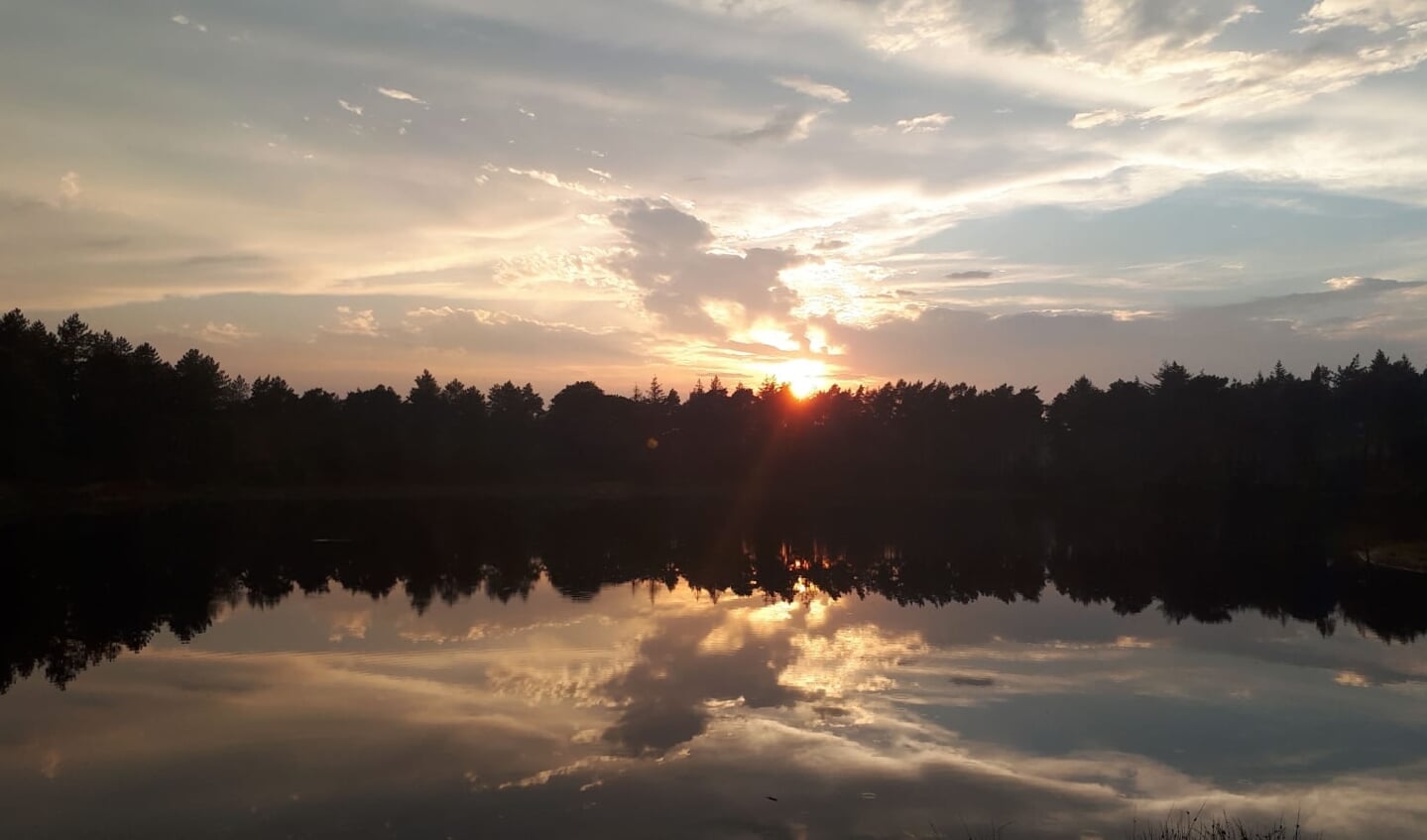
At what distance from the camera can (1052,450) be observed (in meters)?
106

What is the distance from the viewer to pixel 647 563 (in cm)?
3691

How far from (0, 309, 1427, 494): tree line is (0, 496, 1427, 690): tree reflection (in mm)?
11811

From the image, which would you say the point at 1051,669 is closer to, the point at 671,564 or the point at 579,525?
the point at 671,564

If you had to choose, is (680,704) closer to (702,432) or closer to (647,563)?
(647,563)

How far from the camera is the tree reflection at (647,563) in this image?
26062mm

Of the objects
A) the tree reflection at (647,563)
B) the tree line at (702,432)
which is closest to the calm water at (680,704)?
the tree reflection at (647,563)

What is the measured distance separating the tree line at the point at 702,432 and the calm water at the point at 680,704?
37932 mm

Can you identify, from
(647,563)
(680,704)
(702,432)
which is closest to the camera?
(680,704)

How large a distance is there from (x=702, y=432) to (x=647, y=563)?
66922 mm

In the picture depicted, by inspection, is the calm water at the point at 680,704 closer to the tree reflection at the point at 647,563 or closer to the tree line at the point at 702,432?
the tree reflection at the point at 647,563

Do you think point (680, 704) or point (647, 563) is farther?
point (647, 563)

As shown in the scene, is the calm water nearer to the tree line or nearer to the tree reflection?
the tree reflection

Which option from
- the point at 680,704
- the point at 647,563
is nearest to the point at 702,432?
the point at 647,563

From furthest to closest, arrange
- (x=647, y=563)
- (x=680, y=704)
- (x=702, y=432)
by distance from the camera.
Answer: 1. (x=702, y=432)
2. (x=647, y=563)
3. (x=680, y=704)
